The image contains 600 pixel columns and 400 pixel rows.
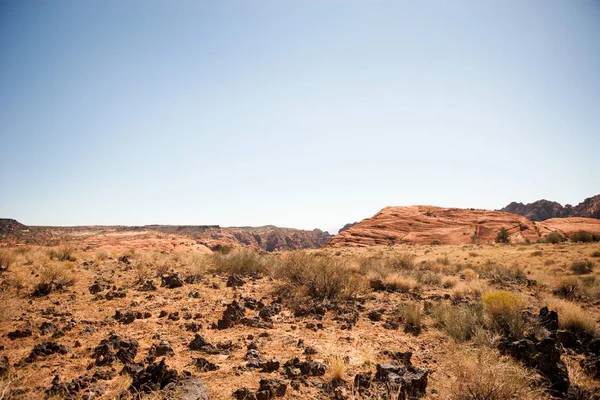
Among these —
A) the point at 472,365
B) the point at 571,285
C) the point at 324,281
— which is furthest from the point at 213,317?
the point at 571,285

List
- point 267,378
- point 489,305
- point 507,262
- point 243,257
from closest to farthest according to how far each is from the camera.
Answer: point 267,378
point 489,305
point 243,257
point 507,262

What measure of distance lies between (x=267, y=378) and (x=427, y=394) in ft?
7.63

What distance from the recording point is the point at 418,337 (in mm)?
6223

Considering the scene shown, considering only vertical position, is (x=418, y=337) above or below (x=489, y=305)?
below

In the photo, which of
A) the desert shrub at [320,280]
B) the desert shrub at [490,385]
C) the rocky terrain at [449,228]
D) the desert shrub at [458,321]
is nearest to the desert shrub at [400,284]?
the desert shrub at [320,280]

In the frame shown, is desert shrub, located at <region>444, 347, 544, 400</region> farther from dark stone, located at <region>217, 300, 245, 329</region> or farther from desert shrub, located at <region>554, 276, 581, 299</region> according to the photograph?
desert shrub, located at <region>554, 276, 581, 299</region>

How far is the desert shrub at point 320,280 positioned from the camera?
9.37 metres

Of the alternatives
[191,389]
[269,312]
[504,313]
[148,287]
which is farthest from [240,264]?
[504,313]

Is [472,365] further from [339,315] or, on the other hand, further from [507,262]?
[507,262]

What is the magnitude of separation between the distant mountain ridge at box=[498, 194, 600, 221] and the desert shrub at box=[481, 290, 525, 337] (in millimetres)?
97381

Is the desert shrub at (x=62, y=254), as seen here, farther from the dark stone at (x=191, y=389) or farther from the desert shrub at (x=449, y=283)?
the desert shrub at (x=449, y=283)

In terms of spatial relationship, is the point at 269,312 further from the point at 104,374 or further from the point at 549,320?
the point at 549,320

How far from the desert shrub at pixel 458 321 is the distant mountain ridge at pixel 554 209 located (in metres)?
98.2

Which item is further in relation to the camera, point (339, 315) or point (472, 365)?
point (339, 315)
